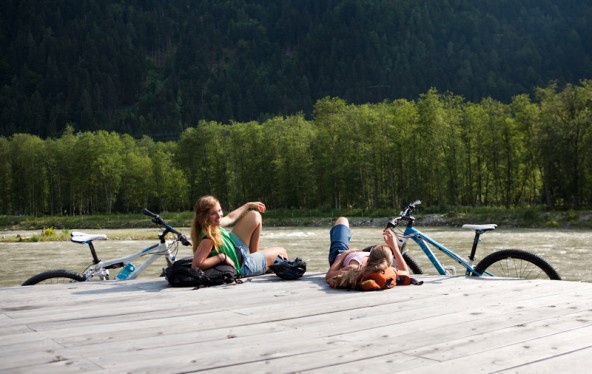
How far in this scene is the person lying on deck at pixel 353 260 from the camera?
21.0ft

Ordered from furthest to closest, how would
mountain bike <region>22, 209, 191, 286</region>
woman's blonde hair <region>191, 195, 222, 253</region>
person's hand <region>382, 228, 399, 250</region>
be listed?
mountain bike <region>22, 209, 191, 286</region> < person's hand <region>382, 228, 399, 250</region> < woman's blonde hair <region>191, 195, 222, 253</region>

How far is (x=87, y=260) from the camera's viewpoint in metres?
25.0

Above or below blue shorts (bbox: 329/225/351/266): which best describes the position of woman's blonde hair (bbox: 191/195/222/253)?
above

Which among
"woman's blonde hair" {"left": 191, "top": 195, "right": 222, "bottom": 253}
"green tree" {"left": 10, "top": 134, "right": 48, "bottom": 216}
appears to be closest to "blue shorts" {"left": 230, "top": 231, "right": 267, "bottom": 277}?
"woman's blonde hair" {"left": 191, "top": 195, "right": 222, "bottom": 253}

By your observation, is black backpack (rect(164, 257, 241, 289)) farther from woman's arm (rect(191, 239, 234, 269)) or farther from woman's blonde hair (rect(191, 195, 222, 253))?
woman's blonde hair (rect(191, 195, 222, 253))

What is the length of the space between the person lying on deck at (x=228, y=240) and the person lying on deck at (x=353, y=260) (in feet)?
3.27

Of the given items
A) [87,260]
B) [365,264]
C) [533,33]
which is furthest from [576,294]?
[533,33]

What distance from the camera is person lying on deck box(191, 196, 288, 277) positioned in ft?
23.2

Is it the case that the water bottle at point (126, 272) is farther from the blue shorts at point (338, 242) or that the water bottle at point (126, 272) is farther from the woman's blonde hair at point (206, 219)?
the blue shorts at point (338, 242)

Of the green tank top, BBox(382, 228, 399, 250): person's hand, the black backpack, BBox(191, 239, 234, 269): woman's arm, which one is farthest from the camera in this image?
BBox(382, 228, 399, 250): person's hand

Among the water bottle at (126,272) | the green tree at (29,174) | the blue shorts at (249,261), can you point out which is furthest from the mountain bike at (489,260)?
the green tree at (29,174)

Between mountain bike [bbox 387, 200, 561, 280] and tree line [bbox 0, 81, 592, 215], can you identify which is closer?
mountain bike [bbox 387, 200, 561, 280]

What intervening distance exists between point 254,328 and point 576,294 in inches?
128

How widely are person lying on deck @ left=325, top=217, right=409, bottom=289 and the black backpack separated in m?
1.17
